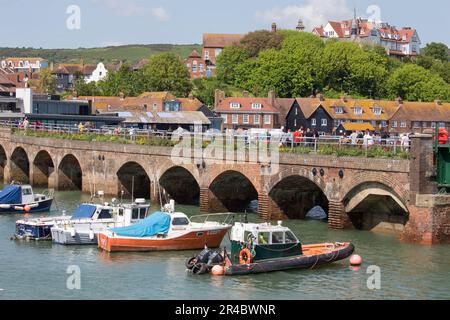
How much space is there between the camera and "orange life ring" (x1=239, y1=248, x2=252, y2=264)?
43312 millimetres

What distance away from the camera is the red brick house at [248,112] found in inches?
5364

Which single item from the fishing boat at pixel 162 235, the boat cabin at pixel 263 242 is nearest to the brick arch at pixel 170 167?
the fishing boat at pixel 162 235

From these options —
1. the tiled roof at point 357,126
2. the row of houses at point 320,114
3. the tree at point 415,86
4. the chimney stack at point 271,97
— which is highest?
the tree at point 415,86

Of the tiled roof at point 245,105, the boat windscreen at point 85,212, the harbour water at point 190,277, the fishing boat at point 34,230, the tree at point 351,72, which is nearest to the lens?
the harbour water at point 190,277

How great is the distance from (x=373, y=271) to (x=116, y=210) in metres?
16.4

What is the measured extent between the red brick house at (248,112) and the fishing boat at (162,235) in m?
86.5

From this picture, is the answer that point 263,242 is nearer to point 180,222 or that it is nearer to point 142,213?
point 180,222

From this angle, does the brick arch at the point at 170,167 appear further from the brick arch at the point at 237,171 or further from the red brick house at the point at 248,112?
the red brick house at the point at 248,112

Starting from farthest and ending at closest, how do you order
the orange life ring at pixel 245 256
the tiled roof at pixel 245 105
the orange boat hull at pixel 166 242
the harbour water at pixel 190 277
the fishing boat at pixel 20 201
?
1. the tiled roof at pixel 245 105
2. the fishing boat at pixel 20 201
3. the orange boat hull at pixel 166 242
4. the orange life ring at pixel 245 256
5. the harbour water at pixel 190 277

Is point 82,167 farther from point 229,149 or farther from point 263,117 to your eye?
point 263,117

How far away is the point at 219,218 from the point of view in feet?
201

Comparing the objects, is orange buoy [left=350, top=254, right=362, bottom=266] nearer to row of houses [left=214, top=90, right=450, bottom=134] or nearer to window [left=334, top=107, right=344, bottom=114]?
row of houses [left=214, top=90, right=450, bottom=134]

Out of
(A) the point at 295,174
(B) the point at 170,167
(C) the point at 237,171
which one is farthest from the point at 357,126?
(A) the point at 295,174

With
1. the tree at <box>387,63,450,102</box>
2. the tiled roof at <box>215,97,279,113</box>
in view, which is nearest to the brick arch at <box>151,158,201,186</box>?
the tiled roof at <box>215,97,279,113</box>
